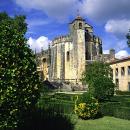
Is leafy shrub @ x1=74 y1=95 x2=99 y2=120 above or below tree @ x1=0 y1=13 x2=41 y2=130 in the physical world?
below

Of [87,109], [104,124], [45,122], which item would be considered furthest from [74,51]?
[45,122]

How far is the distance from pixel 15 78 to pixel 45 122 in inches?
199

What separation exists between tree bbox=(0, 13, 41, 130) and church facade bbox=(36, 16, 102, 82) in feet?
197

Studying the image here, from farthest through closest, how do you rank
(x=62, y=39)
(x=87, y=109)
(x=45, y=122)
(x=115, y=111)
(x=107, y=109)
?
(x=62, y=39), (x=107, y=109), (x=115, y=111), (x=87, y=109), (x=45, y=122)

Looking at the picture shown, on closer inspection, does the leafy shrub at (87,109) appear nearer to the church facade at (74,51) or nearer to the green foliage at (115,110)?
the green foliage at (115,110)

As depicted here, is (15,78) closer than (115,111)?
Yes

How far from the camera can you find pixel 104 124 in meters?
24.1

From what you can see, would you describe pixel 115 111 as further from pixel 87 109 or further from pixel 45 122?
pixel 45 122

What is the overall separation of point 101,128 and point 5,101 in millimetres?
7868

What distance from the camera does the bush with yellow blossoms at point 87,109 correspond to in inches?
1048

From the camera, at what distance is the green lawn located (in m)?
22.6

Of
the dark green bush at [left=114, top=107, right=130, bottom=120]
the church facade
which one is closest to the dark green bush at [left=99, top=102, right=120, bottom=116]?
the dark green bush at [left=114, top=107, right=130, bottom=120]

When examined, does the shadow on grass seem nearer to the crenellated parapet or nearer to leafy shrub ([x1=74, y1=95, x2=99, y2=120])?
leafy shrub ([x1=74, y1=95, x2=99, y2=120])

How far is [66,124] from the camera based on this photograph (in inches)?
856
